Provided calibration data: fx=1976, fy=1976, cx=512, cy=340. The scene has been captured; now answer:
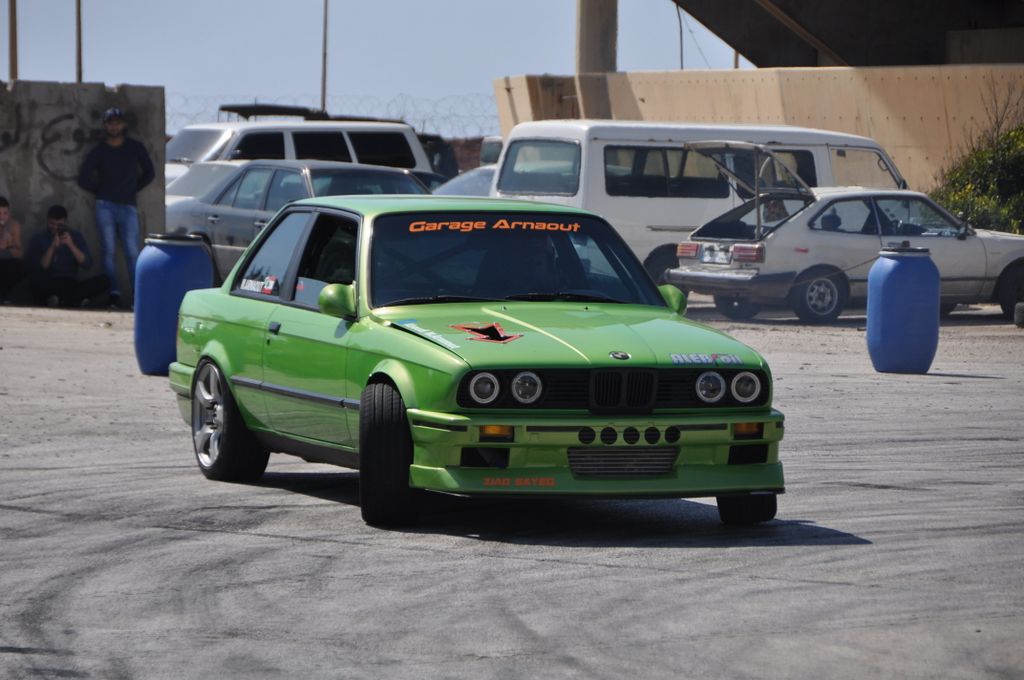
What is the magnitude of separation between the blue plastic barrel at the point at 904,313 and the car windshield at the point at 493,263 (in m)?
7.15

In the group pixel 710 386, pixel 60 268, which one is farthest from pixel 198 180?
pixel 710 386

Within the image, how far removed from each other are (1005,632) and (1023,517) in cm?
254

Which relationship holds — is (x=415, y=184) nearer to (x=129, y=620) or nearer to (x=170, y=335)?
(x=170, y=335)

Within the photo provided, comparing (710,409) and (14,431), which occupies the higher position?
(710,409)

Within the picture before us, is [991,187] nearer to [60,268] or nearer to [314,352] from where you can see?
[60,268]

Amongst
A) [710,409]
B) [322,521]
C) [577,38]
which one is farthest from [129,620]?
[577,38]

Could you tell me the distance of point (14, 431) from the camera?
37.5 feet

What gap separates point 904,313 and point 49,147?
992 centimetres

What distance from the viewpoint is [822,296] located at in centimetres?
2098

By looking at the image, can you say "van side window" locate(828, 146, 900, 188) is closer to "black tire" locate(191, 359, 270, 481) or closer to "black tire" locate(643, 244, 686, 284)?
"black tire" locate(643, 244, 686, 284)

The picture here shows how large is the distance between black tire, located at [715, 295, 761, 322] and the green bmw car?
1230 centimetres

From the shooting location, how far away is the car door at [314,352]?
8.44 metres

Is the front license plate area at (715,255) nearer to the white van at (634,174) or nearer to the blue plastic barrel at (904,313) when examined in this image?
the white van at (634,174)

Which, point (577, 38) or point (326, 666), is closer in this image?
point (326, 666)
